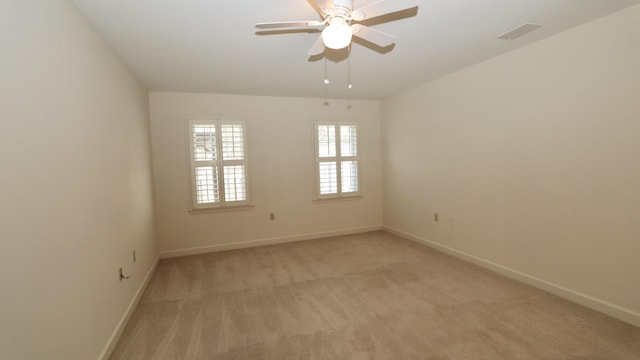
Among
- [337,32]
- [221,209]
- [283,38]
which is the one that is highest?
[283,38]

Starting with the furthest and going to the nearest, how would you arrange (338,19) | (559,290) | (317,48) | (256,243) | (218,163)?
(256,243)
(218,163)
(559,290)
(317,48)
(338,19)

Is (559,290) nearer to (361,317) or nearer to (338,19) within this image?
(361,317)

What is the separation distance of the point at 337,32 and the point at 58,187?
1.76 meters

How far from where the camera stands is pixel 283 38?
2432 millimetres

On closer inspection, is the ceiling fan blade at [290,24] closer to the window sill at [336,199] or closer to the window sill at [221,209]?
the window sill at [221,209]

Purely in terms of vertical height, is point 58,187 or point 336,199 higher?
point 58,187

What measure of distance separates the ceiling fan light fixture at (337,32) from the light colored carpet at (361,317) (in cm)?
203

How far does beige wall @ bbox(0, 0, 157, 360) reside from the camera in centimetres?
119

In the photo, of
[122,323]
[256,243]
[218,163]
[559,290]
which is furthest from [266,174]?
[559,290]

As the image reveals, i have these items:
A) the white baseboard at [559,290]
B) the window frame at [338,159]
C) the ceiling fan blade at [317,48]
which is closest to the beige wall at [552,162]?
the white baseboard at [559,290]

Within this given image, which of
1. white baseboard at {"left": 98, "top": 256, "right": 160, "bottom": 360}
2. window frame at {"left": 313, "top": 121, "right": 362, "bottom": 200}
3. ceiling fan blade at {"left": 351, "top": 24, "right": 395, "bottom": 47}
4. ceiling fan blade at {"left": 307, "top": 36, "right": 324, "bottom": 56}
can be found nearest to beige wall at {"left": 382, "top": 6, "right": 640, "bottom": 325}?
window frame at {"left": 313, "top": 121, "right": 362, "bottom": 200}

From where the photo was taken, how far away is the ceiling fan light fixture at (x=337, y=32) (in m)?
1.62

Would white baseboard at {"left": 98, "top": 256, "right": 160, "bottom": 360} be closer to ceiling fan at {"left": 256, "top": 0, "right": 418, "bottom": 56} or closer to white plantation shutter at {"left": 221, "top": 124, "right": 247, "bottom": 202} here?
white plantation shutter at {"left": 221, "top": 124, "right": 247, "bottom": 202}

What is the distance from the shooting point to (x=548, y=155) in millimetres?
2691
